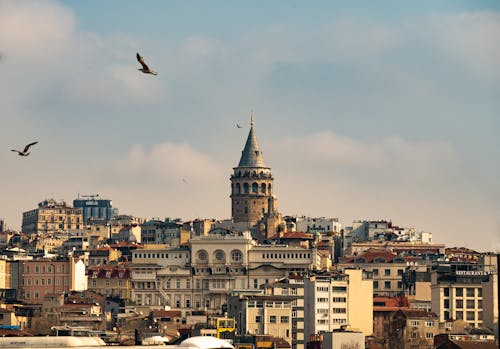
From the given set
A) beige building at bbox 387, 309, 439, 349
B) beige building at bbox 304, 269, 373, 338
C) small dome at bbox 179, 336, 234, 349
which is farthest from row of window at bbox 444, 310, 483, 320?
small dome at bbox 179, 336, 234, 349

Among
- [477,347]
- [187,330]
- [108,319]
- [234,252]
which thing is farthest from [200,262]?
[477,347]

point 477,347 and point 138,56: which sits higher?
point 138,56

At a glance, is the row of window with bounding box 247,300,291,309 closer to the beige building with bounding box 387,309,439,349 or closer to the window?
A: the beige building with bounding box 387,309,439,349

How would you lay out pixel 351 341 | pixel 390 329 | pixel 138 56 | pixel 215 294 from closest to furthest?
1. pixel 138 56
2. pixel 351 341
3. pixel 390 329
4. pixel 215 294

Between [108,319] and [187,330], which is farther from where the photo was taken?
[108,319]

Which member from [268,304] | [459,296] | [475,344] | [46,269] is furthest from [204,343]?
[46,269]

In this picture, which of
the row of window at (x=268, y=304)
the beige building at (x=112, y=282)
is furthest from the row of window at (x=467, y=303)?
the beige building at (x=112, y=282)

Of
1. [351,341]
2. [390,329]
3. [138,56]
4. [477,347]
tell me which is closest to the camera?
[138,56]

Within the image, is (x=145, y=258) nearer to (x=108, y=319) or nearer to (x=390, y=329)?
(x=108, y=319)
